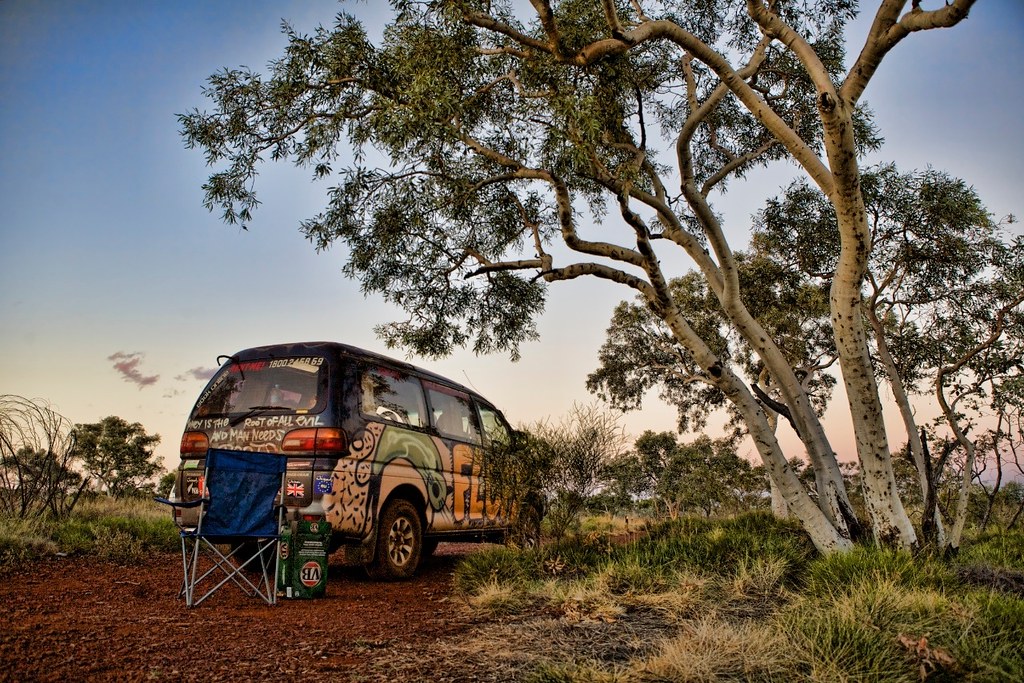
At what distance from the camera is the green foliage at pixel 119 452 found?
81.5ft

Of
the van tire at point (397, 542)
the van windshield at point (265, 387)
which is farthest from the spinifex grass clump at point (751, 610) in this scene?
the van windshield at point (265, 387)

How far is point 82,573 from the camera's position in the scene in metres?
6.45

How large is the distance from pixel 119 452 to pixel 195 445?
23412 millimetres

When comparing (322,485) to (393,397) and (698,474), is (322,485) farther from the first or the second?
(698,474)

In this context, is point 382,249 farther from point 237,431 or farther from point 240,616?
point 240,616

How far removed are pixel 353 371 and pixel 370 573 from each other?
197 centimetres

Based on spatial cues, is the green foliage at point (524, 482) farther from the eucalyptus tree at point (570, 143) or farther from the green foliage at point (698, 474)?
the green foliage at point (698, 474)

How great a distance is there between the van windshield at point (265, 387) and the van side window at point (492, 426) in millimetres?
2666

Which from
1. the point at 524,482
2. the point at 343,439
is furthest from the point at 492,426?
the point at 343,439

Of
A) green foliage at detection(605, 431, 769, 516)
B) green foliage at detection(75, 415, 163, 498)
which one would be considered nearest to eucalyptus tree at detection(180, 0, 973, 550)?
green foliage at detection(605, 431, 769, 516)

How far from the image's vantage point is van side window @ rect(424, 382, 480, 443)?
7410mm

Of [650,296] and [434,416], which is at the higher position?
[650,296]

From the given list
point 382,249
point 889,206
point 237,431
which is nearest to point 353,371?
point 237,431

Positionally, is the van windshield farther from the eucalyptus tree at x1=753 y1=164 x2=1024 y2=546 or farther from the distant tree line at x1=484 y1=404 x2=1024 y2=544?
the eucalyptus tree at x1=753 y1=164 x2=1024 y2=546
